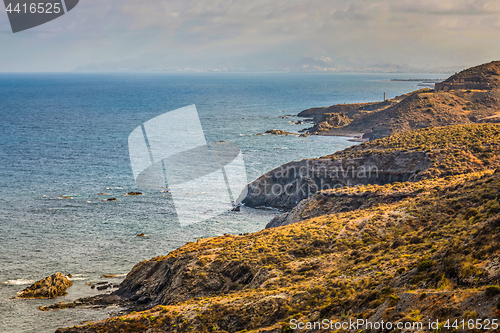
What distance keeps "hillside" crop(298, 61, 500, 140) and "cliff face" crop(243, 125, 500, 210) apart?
1379 inches

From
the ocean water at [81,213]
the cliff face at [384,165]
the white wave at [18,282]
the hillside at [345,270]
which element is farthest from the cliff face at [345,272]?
the white wave at [18,282]

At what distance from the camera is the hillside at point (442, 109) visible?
103 meters

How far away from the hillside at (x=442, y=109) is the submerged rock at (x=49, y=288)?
263ft

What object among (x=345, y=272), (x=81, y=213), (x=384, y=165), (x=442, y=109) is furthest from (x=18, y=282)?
(x=442, y=109)

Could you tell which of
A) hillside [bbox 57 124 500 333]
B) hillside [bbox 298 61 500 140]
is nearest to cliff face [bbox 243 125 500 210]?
hillside [bbox 57 124 500 333]

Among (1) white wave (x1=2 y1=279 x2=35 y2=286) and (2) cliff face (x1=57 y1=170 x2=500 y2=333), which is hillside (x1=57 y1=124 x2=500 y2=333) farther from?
(1) white wave (x1=2 y1=279 x2=35 y2=286)

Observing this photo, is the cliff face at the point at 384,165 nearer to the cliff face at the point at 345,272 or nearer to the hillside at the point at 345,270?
the hillside at the point at 345,270

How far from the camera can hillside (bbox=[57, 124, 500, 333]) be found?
1762 cm

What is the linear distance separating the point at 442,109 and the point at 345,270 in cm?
9059

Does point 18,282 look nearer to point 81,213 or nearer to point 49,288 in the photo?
point 49,288

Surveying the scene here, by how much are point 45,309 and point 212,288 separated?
14.8 m

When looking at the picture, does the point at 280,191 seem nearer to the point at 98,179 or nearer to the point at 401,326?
the point at 98,179

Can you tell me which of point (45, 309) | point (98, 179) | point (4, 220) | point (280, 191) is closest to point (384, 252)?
point (45, 309)

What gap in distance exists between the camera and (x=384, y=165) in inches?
2264
